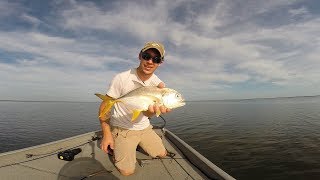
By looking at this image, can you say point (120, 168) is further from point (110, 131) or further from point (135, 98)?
point (135, 98)

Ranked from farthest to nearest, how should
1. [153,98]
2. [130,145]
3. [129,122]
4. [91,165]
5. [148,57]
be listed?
[129,122] < [91,165] < [130,145] < [148,57] < [153,98]

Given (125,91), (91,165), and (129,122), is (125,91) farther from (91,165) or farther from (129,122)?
(91,165)

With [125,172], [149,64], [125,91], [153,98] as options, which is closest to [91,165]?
[125,172]

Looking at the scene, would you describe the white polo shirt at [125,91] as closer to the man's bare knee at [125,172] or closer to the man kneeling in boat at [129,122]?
the man kneeling in boat at [129,122]

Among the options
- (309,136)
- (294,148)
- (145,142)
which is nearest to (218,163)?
(294,148)

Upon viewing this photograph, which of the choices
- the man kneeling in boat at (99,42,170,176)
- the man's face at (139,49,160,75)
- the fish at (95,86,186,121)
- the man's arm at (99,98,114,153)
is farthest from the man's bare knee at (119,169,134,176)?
the man's face at (139,49,160,75)

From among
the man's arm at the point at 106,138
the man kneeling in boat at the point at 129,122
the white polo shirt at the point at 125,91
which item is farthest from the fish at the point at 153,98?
the man's arm at the point at 106,138
